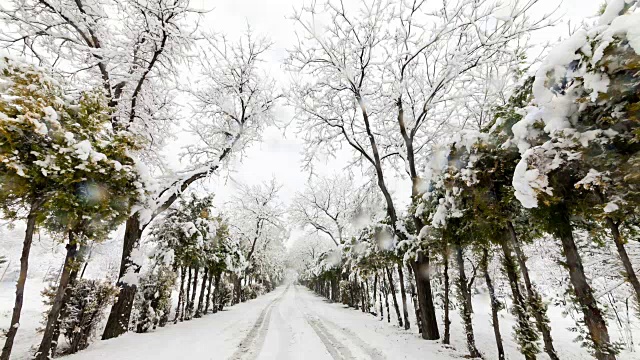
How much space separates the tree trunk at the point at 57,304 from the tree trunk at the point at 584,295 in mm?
10007

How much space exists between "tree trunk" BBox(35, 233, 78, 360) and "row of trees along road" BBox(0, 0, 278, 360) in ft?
0.07

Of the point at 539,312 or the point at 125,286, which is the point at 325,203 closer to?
the point at 125,286

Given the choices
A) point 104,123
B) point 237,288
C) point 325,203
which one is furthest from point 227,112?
point 237,288

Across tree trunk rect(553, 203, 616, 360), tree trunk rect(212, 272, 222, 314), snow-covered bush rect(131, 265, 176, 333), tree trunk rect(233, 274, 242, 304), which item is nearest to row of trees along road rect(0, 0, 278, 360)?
snow-covered bush rect(131, 265, 176, 333)

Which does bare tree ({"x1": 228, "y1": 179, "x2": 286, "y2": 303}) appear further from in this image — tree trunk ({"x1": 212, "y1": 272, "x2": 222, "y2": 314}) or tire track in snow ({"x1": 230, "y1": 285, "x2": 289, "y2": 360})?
tire track in snow ({"x1": 230, "y1": 285, "x2": 289, "y2": 360})

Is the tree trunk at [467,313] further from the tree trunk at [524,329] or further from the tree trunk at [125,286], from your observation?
the tree trunk at [125,286]

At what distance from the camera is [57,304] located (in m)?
6.04

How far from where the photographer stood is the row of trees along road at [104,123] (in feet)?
16.7

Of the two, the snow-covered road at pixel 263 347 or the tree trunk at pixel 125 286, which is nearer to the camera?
the snow-covered road at pixel 263 347

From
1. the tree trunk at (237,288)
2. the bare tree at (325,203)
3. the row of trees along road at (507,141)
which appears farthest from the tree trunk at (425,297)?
the tree trunk at (237,288)

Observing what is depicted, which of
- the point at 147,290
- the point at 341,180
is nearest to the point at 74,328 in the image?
the point at 147,290

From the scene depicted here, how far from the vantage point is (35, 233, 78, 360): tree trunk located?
5840 mm

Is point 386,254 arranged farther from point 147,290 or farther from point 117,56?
point 117,56

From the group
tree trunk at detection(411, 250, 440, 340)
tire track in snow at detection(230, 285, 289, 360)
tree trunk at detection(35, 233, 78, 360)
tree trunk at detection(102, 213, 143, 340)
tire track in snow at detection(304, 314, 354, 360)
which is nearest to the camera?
tree trunk at detection(35, 233, 78, 360)
